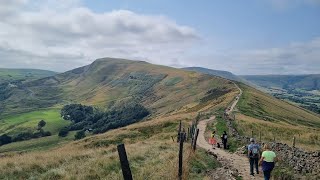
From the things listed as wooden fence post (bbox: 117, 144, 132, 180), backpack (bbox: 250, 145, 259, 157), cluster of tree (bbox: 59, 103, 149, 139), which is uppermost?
wooden fence post (bbox: 117, 144, 132, 180)

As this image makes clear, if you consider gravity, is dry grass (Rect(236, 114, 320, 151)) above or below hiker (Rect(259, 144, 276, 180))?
below

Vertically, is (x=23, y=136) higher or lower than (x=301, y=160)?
lower

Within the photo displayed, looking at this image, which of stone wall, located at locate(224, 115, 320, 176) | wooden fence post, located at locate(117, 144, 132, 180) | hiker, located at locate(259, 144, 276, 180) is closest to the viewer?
wooden fence post, located at locate(117, 144, 132, 180)

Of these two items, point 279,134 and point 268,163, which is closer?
point 268,163

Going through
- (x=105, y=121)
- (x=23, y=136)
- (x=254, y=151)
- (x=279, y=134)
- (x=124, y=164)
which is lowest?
(x=23, y=136)

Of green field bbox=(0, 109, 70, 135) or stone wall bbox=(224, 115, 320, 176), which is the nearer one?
stone wall bbox=(224, 115, 320, 176)

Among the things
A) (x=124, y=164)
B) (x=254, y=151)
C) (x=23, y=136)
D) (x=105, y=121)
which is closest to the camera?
(x=124, y=164)

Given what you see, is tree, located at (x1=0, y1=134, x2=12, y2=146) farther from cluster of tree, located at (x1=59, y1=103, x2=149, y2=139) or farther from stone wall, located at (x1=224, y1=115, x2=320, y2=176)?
stone wall, located at (x1=224, y1=115, x2=320, y2=176)

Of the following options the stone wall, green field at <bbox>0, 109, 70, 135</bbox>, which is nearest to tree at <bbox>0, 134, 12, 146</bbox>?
green field at <bbox>0, 109, 70, 135</bbox>

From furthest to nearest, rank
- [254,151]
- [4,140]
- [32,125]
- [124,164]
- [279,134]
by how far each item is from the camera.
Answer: [32,125] → [4,140] → [279,134] → [254,151] → [124,164]

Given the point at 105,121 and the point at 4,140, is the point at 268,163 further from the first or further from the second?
the point at 105,121

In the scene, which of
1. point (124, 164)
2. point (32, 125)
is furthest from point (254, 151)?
point (32, 125)

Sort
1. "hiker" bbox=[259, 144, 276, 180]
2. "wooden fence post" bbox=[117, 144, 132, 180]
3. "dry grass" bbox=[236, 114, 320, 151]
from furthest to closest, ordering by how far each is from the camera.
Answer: "dry grass" bbox=[236, 114, 320, 151], "hiker" bbox=[259, 144, 276, 180], "wooden fence post" bbox=[117, 144, 132, 180]

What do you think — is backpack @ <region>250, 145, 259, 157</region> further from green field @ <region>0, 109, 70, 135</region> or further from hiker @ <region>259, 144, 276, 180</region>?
green field @ <region>0, 109, 70, 135</region>
